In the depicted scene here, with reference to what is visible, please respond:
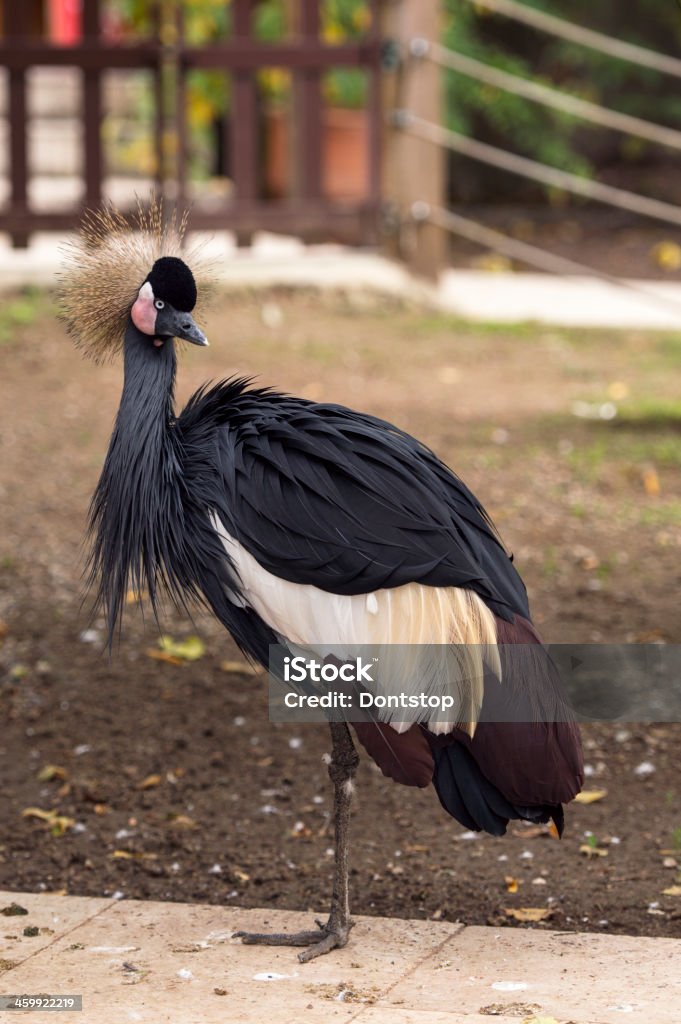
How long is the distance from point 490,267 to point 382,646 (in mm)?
8525

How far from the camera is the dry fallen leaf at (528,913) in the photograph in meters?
3.74

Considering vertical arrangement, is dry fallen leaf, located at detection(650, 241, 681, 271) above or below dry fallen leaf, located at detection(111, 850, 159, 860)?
above

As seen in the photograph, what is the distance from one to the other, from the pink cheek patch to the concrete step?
135 cm

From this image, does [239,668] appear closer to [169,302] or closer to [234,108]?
[169,302]

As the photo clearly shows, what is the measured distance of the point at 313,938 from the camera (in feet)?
11.5

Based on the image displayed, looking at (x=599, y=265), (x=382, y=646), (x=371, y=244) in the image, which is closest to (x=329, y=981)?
(x=382, y=646)

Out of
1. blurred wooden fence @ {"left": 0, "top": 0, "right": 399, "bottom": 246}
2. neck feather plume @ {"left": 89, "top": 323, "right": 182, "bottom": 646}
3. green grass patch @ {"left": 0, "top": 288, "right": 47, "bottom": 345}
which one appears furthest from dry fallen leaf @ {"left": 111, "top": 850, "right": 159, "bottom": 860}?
blurred wooden fence @ {"left": 0, "top": 0, "right": 399, "bottom": 246}

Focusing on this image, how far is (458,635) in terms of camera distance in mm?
3293

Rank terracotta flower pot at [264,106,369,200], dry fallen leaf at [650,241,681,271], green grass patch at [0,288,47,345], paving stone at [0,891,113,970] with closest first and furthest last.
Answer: paving stone at [0,891,113,970] < green grass patch at [0,288,47,345] < dry fallen leaf at [650,241,681,271] < terracotta flower pot at [264,106,369,200]

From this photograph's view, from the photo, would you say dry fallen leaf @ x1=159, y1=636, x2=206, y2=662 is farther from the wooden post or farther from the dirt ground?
the wooden post

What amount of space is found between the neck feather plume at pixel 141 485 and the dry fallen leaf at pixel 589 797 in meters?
1.49

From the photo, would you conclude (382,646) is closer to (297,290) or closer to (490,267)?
(297,290)

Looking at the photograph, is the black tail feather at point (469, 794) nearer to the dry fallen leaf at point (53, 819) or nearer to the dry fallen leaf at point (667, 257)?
the dry fallen leaf at point (53, 819)

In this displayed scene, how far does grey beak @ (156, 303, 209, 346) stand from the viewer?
349 centimetres
